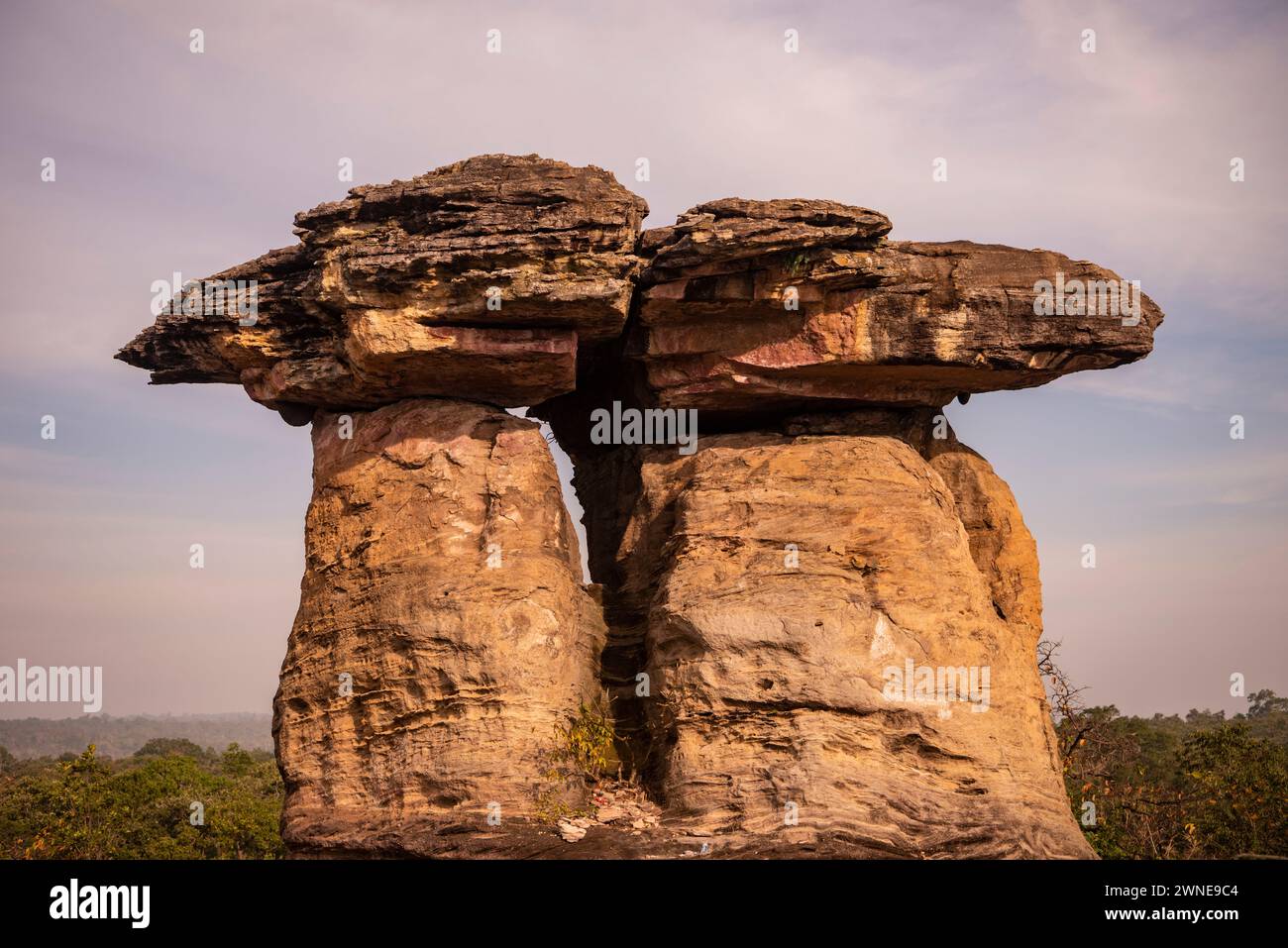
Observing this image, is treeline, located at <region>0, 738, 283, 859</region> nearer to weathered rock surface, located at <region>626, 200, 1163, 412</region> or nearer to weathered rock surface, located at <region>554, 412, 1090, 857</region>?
weathered rock surface, located at <region>554, 412, 1090, 857</region>

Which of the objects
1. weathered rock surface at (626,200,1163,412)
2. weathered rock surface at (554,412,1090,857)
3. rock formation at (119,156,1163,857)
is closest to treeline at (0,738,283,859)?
rock formation at (119,156,1163,857)

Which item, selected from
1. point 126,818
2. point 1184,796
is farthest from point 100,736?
point 1184,796

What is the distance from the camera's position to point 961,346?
45.1 ft

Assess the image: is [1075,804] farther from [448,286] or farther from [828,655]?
[448,286]

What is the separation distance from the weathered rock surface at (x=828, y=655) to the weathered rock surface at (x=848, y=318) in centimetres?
79

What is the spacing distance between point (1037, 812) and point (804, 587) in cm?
313

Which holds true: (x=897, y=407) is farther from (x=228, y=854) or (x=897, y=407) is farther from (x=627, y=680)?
(x=228, y=854)

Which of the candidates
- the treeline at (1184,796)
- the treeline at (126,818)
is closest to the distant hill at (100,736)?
the treeline at (126,818)

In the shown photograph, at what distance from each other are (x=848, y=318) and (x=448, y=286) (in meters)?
4.37

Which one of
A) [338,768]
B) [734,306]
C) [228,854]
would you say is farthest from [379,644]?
[228,854]

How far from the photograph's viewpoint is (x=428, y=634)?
12.4 meters

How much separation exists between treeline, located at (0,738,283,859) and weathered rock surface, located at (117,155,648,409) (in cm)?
1148

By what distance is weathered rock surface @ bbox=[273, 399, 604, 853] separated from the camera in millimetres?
11953

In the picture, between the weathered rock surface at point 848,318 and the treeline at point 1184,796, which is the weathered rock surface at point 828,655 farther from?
the treeline at point 1184,796
